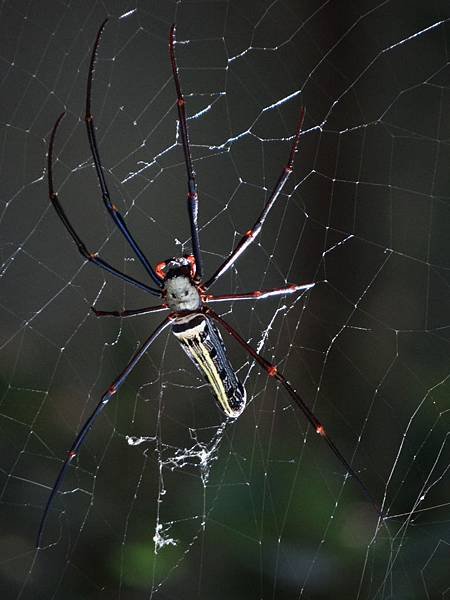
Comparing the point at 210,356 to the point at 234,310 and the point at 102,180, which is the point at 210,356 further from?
the point at 234,310

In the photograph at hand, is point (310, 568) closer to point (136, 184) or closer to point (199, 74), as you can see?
point (136, 184)

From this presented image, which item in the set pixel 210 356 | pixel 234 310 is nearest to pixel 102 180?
pixel 210 356

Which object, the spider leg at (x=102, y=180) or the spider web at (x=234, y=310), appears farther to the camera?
the spider web at (x=234, y=310)

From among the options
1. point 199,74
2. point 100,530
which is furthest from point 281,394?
point 199,74

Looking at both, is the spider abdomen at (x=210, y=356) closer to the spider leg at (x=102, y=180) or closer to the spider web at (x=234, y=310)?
the spider leg at (x=102, y=180)

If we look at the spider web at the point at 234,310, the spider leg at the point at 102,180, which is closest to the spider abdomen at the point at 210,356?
the spider leg at the point at 102,180

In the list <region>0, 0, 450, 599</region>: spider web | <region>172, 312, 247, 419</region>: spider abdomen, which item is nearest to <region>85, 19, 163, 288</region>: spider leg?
<region>172, 312, 247, 419</region>: spider abdomen
